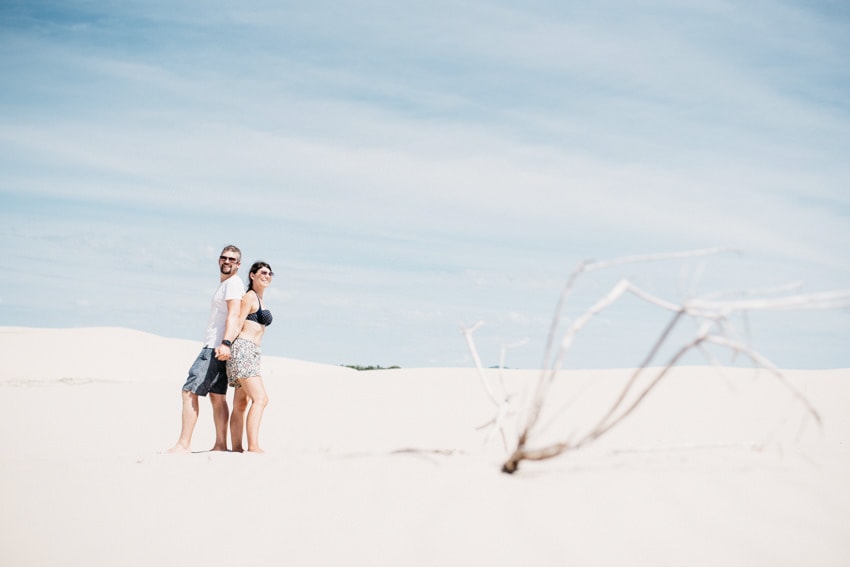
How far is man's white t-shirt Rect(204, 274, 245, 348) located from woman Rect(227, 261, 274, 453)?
14 centimetres

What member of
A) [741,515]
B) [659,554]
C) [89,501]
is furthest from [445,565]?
[89,501]

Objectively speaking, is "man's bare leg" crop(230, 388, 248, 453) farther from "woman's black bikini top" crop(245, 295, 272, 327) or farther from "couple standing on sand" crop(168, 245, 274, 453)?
"woman's black bikini top" crop(245, 295, 272, 327)

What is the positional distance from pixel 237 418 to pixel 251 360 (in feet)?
2.11

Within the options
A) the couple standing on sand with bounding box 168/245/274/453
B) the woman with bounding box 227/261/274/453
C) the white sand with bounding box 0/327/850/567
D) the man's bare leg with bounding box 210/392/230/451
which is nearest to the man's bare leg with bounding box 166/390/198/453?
the couple standing on sand with bounding box 168/245/274/453

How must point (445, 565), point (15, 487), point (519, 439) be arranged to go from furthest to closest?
point (15, 487) → point (519, 439) → point (445, 565)

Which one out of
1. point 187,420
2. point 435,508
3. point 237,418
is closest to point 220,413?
point 237,418

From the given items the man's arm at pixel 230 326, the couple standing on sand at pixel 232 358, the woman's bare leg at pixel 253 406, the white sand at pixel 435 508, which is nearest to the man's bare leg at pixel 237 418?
the couple standing on sand at pixel 232 358

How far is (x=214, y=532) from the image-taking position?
391 centimetres

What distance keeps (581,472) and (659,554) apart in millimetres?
947

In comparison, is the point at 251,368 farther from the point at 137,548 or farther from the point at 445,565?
the point at 445,565

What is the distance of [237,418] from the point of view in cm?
712

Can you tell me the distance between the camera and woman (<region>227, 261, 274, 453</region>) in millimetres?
6812

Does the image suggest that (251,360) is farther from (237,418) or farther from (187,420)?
(187,420)

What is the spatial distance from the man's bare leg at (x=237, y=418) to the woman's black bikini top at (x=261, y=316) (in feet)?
2.08
